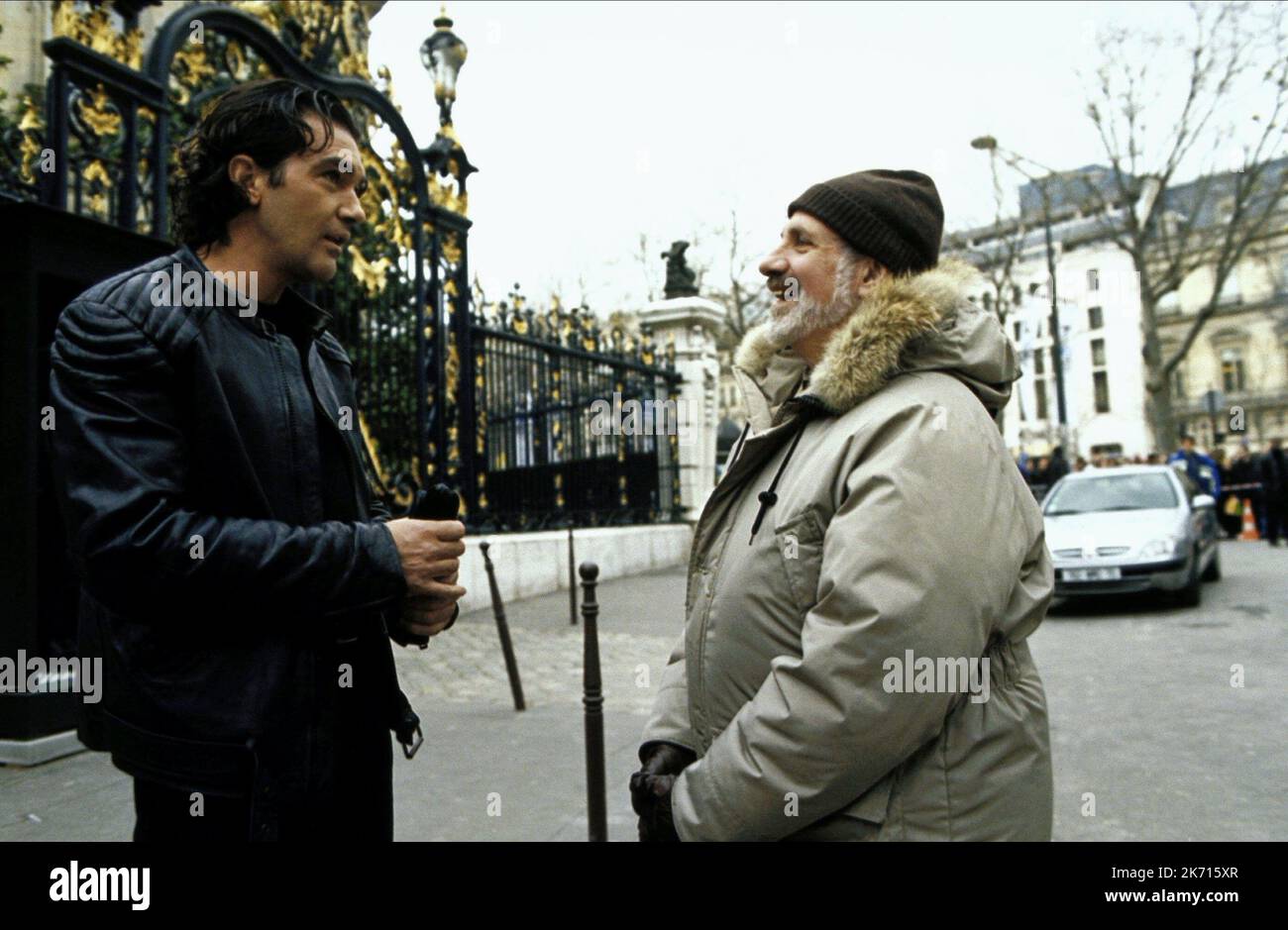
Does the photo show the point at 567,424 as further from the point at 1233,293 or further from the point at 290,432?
the point at 1233,293

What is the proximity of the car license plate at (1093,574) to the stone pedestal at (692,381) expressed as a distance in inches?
242

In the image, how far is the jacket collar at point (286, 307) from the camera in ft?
6.07

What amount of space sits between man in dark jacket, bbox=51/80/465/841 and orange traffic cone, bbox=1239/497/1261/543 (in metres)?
22.2

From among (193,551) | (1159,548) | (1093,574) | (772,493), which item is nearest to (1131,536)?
(1159,548)

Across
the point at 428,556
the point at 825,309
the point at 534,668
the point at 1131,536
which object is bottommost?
the point at 534,668

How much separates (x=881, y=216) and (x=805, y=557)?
81 centimetres

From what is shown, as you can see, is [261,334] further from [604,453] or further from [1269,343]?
[1269,343]

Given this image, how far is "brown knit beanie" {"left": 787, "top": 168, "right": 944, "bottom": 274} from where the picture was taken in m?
2.15

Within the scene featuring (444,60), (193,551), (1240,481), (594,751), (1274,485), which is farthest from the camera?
(1240,481)

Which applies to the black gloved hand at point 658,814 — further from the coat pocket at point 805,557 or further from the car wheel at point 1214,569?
the car wheel at point 1214,569

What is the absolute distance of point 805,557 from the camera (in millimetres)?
1853

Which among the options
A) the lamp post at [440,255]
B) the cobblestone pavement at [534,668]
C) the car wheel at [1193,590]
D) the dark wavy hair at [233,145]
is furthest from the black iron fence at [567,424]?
the dark wavy hair at [233,145]
